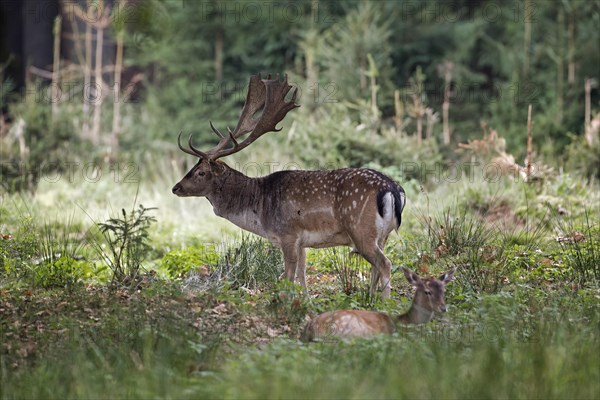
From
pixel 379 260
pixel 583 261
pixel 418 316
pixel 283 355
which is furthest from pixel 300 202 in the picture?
pixel 583 261

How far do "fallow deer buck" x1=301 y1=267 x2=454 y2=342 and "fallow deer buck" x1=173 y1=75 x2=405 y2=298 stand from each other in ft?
3.43

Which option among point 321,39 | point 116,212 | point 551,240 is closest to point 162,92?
point 321,39

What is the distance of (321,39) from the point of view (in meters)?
19.1

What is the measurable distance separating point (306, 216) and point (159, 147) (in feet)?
38.8

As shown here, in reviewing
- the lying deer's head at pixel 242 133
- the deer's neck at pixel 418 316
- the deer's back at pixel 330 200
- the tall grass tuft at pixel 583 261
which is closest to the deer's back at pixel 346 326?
the deer's neck at pixel 418 316

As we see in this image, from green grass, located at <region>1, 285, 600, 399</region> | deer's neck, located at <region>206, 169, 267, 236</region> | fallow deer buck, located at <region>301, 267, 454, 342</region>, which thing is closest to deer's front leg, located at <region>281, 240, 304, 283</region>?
deer's neck, located at <region>206, 169, 267, 236</region>

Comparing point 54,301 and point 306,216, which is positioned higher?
point 306,216

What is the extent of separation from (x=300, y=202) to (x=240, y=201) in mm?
698

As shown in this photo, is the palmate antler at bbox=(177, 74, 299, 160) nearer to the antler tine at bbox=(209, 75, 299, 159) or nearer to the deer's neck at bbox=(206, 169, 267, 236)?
the antler tine at bbox=(209, 75, 299, 159)

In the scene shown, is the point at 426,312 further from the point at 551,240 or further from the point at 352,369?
the point at 551,240

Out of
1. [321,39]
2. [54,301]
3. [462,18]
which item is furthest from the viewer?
[462,18]

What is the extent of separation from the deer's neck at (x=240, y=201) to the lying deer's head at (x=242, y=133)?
5cm

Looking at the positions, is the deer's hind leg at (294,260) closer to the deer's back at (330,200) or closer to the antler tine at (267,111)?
the deer's back at (330,200)

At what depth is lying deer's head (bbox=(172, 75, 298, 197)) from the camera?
9.12 meters
